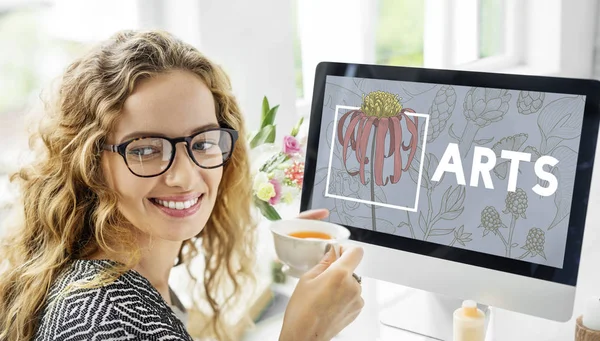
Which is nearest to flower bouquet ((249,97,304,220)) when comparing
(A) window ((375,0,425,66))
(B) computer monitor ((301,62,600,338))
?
(B) computer monitor ((301,62,600,338))

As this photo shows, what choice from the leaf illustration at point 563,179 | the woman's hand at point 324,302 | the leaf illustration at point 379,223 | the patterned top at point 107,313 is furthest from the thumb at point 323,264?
the leaf illustration at point 563,179

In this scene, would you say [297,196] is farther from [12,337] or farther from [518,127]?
[12,337]

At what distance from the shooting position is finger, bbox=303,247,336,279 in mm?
1069

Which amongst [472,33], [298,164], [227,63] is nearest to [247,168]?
[298,164]

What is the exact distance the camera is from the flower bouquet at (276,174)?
140 centimetres

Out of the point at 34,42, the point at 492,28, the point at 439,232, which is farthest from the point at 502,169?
the point at 492,28

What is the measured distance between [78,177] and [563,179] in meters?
0.70

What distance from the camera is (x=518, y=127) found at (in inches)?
43.2

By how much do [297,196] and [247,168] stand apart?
212 millimetres

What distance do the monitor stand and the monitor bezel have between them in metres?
0.15

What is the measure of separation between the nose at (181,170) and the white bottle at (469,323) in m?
0.47

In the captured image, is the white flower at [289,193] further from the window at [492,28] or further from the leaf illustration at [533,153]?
the window at [492,28]

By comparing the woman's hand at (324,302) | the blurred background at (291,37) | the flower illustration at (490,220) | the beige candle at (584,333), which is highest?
the blurred background at (291,37)

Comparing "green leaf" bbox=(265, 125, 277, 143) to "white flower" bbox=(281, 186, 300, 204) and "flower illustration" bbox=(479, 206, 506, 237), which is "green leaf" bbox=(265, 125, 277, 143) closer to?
"white flower" bbox=(281, 186, 300, 204)
